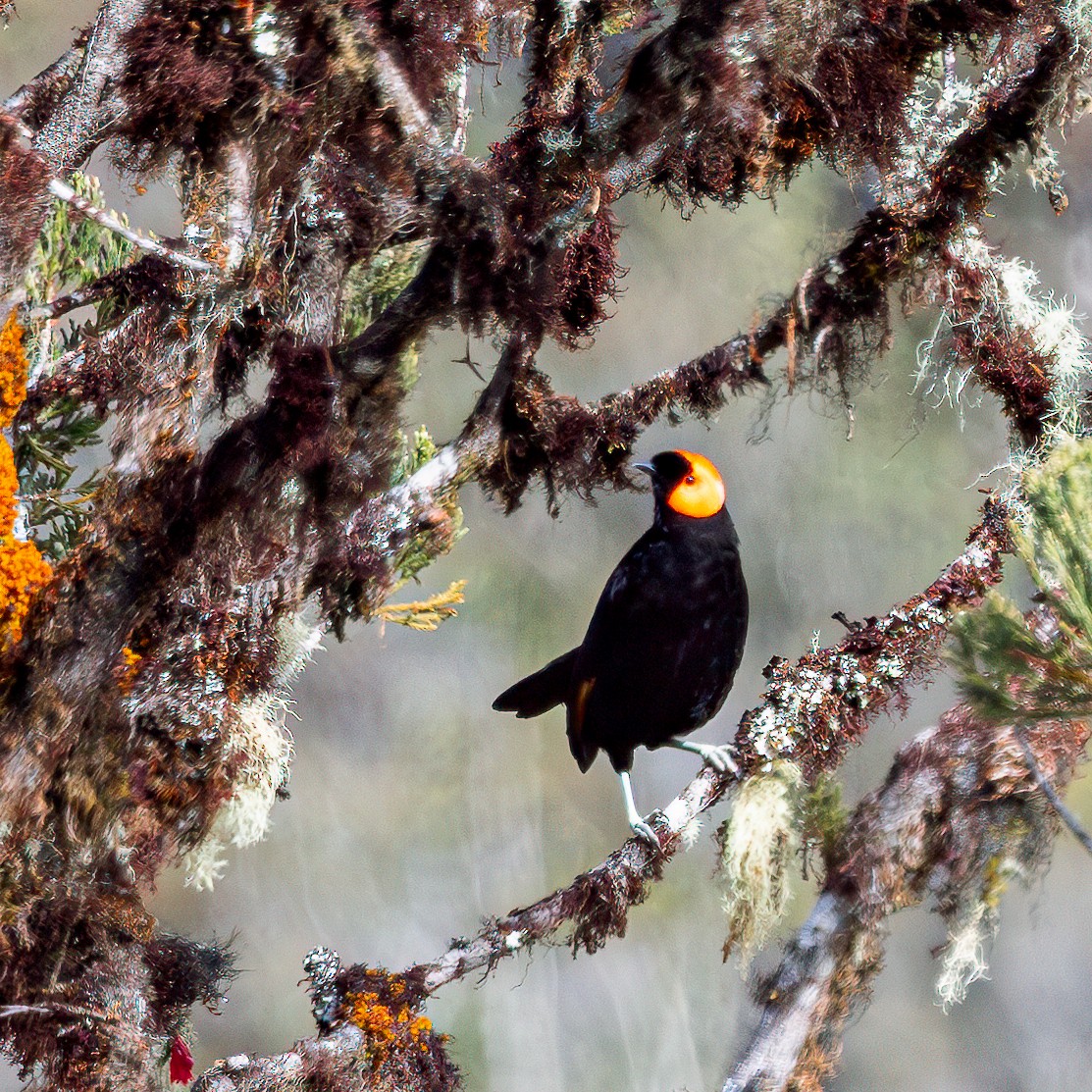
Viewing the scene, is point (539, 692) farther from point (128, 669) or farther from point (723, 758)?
point (128, 669)


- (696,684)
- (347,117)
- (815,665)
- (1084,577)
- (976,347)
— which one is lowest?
(1084,577)

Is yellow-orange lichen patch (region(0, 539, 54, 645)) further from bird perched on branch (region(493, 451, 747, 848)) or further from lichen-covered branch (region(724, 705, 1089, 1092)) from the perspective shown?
lichen-covered branch (region(724, 705, 1089, 1092))

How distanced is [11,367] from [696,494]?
1053 millimetres

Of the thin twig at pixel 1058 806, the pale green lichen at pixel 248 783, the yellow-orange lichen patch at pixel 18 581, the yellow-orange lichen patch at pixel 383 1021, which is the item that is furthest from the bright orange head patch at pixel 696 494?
the yellow-orange lichen patch at pixel 18 581

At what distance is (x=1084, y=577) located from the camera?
1.04 m

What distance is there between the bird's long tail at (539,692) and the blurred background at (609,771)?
103cm

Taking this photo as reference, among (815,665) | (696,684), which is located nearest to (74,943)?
(696,684)

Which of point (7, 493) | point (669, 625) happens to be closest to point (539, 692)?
point (669, 625)

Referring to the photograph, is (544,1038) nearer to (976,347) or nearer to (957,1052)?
(957,1052)

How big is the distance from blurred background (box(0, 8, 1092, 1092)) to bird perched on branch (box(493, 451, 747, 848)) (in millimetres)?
1111

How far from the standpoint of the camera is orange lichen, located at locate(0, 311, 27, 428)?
1629 mm

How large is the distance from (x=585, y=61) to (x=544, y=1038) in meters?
2.85

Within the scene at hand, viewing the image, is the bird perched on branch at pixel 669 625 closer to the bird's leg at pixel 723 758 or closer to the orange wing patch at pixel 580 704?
the orange wing patch at pixel 580 704

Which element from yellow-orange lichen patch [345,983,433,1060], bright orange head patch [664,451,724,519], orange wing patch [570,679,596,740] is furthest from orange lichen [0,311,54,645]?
bright orange head patch [664,451,724,519]
